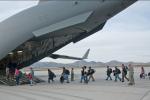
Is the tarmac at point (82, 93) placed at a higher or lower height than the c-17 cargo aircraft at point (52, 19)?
lower

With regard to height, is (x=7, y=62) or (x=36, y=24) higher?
(x=36, y=24)

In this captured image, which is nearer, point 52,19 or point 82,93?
point 82,93

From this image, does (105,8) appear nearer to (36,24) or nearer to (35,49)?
(36,24)

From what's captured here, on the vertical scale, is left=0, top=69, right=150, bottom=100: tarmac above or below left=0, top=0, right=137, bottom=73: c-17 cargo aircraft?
below

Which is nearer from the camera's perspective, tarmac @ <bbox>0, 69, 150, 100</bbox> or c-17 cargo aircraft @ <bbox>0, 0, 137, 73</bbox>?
tarmac @ <bbox>0, 69, 150, 100</bbox>

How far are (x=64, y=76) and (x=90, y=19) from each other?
4952mm

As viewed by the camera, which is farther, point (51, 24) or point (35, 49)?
point (35, 49)

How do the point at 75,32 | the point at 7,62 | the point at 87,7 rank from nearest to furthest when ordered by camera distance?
the point at 87,7
the point at 75,32
the point at 7,62

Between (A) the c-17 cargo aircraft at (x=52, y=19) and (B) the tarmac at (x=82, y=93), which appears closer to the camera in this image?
(B) the tarmac at (x=82, y=93)

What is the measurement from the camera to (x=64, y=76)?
95.2 feet

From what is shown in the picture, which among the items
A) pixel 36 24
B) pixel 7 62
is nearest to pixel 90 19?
pixel 36 24

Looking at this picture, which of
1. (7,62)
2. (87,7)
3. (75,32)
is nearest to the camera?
(87,7)

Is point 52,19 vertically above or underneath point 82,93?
above

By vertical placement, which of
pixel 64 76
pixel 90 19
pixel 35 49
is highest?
pixel 90 19
